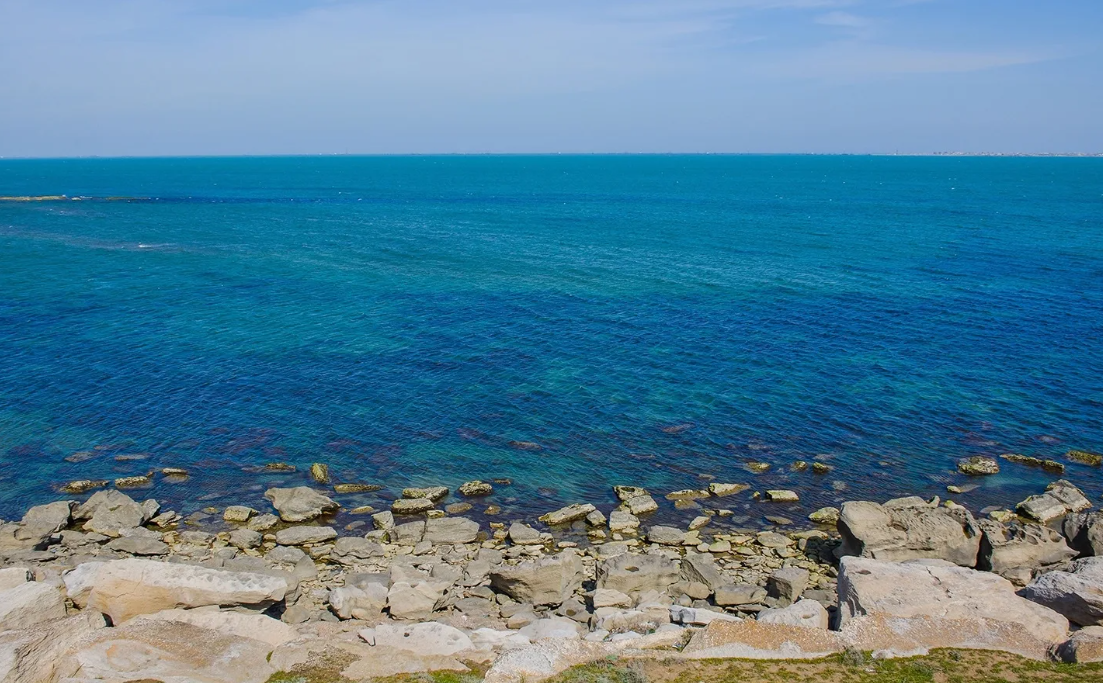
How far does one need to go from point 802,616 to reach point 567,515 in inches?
670

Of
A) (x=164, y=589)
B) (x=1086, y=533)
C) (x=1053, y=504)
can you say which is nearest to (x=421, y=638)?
(x=164, y=589)

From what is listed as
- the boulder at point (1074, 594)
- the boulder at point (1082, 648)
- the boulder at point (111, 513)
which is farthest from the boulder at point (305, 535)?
the boulder at point (1082, 648)

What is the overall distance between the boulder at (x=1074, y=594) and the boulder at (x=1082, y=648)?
3.20 meters

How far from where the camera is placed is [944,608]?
30.2 m

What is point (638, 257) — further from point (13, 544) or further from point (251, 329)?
point (13, 544)

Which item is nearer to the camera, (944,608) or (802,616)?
(944,608)

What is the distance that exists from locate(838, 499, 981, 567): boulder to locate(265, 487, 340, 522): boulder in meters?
28.2

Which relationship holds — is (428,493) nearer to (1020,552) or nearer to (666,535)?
(666,535)

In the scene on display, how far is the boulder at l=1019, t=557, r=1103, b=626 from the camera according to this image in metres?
30.0

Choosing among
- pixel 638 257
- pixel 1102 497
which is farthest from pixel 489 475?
pixel 638 257

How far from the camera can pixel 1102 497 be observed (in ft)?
155

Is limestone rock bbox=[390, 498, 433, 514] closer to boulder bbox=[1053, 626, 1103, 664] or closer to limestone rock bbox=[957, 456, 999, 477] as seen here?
boulder bbox=[1053, 626, 1103, 664]

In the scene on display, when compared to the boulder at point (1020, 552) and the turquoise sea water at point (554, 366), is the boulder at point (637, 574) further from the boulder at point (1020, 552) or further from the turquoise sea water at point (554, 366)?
the boulder at point (1020, 552)

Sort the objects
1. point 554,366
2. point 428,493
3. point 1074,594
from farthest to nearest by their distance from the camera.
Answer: point 554,366, point 428,493, point 1074,594
